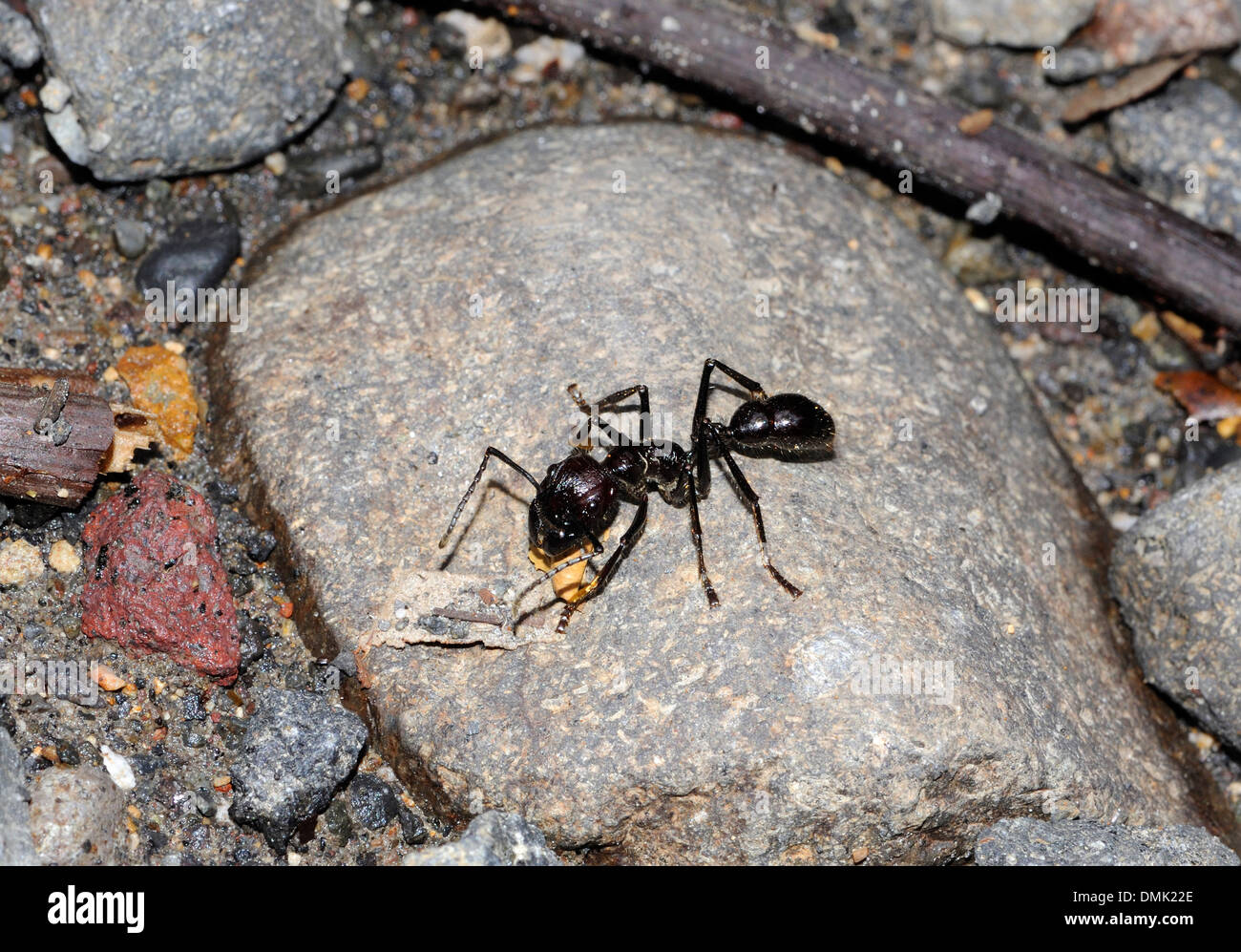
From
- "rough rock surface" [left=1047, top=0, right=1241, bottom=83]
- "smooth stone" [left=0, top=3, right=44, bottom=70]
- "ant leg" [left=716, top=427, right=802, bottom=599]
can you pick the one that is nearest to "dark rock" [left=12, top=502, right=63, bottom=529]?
"smooth stone" [left=0, top=3, right=44, bottom=70]

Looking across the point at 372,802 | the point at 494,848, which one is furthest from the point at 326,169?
the point at 494,848

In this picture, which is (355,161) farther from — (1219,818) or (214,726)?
(1219,818)

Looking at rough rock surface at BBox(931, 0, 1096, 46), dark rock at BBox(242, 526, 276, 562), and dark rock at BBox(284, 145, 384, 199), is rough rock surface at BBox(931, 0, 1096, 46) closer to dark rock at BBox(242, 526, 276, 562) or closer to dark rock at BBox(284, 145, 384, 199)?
dark rock at BBox(284, 145, 384, 199)

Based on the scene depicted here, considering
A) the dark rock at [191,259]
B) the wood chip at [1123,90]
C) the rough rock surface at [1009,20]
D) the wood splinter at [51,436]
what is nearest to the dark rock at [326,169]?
the dark rock at [191,259]

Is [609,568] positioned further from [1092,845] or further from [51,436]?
[51,436]

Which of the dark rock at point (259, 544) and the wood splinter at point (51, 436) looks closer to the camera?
the wood splinter at point (51, 436)

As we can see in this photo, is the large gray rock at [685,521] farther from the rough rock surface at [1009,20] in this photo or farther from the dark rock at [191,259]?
the rough rock surface at [1009,20]

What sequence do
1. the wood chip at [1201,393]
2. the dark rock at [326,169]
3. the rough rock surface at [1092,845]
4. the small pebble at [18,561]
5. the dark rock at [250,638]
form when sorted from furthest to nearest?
the wood chip at [1201,393], the dark rock at [326,169], the dark rock at [250,638], the small pebble at [18,561], the rough rock surface at [1092,845]
